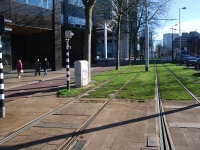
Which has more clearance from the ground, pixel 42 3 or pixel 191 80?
pixel 42 3

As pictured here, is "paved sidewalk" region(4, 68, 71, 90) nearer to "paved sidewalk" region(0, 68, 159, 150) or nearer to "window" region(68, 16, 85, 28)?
"paved sidewalk" region(0, 68, 159, 150)

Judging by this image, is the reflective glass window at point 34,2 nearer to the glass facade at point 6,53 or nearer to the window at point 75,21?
the glass facade at point 6,53

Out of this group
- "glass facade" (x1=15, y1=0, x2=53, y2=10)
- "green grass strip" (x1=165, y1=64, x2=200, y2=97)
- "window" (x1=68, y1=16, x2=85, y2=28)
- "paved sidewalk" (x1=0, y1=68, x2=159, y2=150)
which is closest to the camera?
"paved sidewalk" (x1=0, y1=68, x2=159, y2=150)

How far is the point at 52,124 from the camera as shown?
22.6ft

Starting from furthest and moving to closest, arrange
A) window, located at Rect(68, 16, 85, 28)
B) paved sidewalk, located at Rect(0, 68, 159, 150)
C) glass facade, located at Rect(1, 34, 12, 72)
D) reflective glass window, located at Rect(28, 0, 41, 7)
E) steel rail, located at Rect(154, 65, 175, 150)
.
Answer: window, located at Rect(68, 16, 85, 28) → glass facade, located at Rect(1, 34, 12, 72) → reflective glass window, located at Rect(28, 0, 41, 7) → paved sidewalk, located at Rect(0, 68, 159, 150) → steel rail, located at Rect(154, 65, 175, 150)

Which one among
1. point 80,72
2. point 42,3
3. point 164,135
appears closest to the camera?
point 164,135

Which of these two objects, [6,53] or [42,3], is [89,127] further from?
[6,53]

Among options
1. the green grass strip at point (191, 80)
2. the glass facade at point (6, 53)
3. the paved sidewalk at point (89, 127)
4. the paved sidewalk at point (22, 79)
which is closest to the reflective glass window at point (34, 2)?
the glass facade at point (6, 53)

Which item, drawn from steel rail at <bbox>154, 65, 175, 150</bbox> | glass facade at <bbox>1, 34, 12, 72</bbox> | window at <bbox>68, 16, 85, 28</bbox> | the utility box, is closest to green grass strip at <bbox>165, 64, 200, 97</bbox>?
steel rail at <bbox>154, 65, 175, 150</bbox>

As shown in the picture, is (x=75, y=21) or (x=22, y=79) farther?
(x=75, y=21)

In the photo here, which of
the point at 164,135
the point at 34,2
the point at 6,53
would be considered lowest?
the point at 164,135

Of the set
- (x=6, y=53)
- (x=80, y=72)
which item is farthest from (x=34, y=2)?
(x=80, y=72)

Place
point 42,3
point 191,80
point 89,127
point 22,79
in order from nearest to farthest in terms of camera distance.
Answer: point 89,127
point 191,80
point 22,79
point 42,3

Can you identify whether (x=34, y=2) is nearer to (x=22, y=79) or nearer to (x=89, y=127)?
(x=22, y=79)
